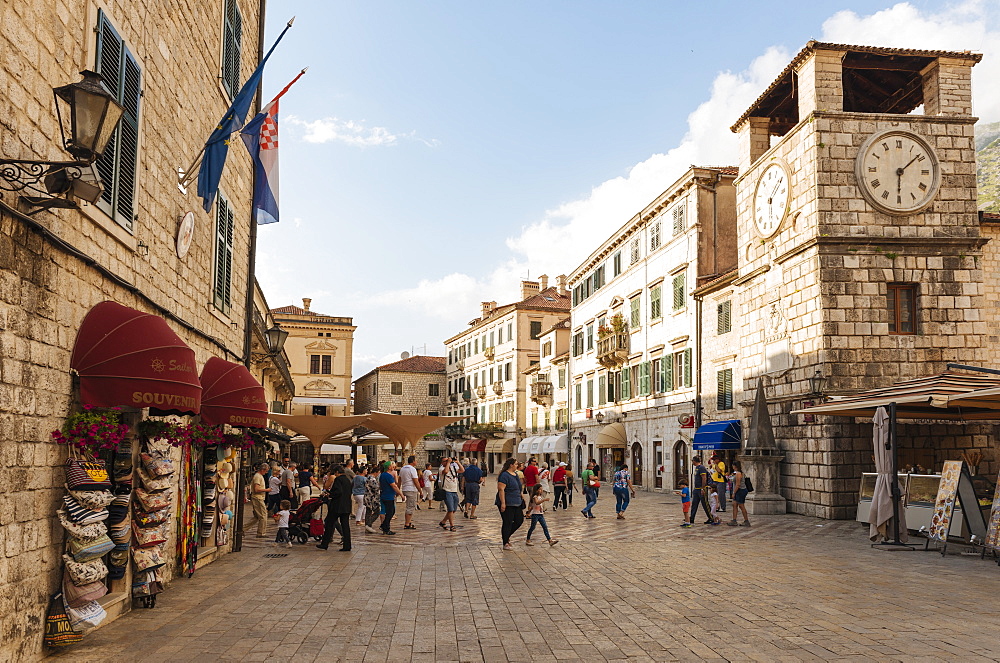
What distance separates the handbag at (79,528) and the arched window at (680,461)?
26.8 metres

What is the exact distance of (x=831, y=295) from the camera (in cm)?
2014

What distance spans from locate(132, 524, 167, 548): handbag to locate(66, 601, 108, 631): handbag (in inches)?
64.4

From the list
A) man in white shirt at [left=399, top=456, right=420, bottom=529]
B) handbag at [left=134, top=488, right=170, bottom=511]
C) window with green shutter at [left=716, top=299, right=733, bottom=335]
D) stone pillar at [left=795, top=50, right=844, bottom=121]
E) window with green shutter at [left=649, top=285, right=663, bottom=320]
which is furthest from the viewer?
window with green shutter at [left=649, top=285, right=663, bottom=320]

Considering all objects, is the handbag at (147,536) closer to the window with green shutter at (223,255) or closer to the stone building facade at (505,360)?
the window with green shutter at (223,255)

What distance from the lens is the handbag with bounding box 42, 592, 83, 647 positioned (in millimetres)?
6441

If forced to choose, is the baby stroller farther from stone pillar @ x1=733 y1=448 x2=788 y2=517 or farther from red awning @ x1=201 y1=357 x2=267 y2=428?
stone pillar @ x1=733 y1=448 x2=788 y2=517

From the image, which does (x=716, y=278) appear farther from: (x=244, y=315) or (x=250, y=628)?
(x=250, y=628)

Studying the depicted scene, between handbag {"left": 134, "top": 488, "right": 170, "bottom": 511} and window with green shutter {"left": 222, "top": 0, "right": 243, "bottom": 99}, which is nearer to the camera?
handbag {"left": 134, "top": 488, "right": 170, "bottom": 511}

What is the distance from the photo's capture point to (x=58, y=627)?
255 inches

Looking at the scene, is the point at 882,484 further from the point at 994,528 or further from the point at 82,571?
the point at 82,571

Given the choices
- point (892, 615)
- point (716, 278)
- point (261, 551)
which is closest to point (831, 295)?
point (716, 278)

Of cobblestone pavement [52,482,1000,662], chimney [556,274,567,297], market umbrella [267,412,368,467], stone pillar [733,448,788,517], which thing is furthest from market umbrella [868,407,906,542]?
chimney [556,274,567,297]

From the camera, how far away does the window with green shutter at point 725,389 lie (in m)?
27.6

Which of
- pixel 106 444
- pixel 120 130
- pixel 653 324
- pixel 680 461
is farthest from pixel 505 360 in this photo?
pixel 106 444
